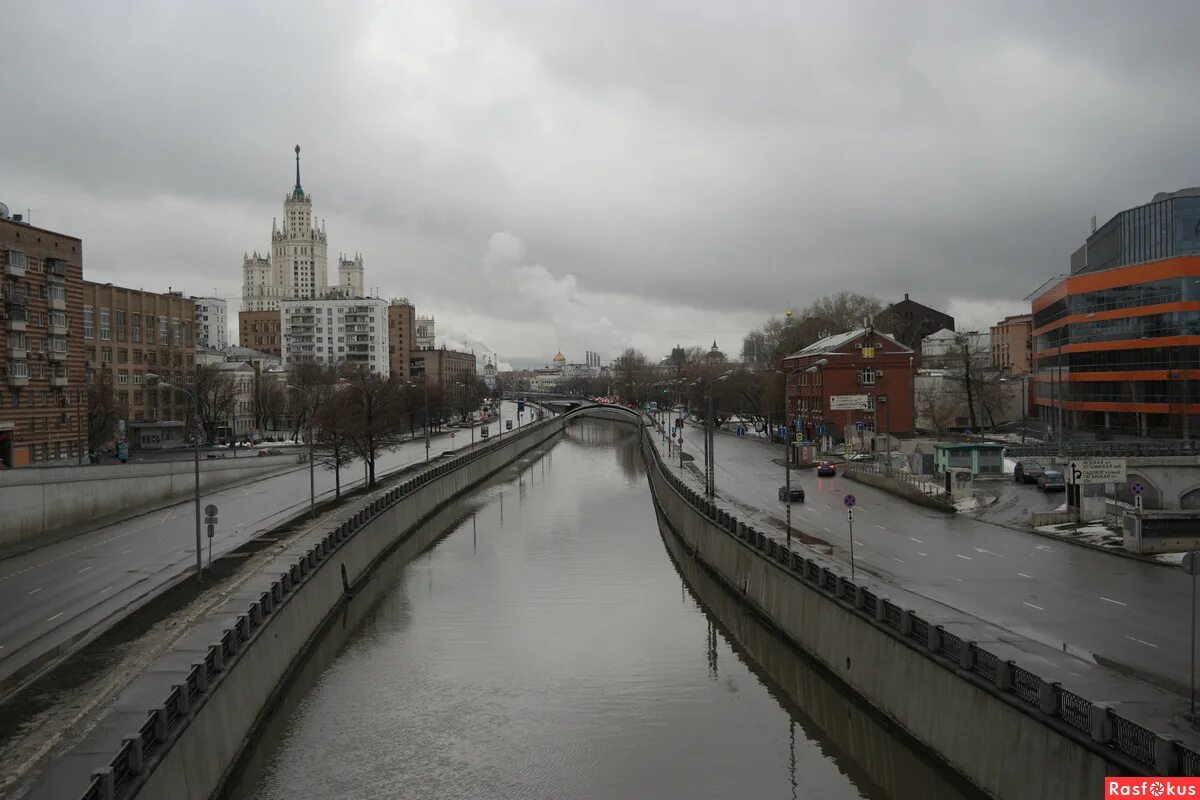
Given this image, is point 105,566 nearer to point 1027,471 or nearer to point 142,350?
point 1027,471

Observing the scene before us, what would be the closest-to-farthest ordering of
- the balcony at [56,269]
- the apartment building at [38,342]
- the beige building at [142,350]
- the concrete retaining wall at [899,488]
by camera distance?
1. the concrete retaining wall at [899,488]
2. the apartment building at [38,342]
3. the balcony at [56,269]
4. the beige building at [142,350]

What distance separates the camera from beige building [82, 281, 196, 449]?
90.1 meters

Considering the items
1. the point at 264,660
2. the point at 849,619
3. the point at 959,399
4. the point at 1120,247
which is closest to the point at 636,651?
the point at 849,619

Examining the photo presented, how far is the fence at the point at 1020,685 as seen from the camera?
1301 centimetres

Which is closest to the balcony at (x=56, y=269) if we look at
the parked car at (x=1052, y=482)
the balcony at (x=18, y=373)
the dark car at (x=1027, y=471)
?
the balcony at (x=18, y=373)

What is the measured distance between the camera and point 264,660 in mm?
24750

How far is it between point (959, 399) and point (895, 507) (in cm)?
5409

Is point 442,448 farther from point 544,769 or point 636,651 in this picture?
point 544,769

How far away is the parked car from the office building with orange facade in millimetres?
4910

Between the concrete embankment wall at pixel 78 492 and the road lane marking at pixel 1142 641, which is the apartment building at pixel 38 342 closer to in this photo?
the concrete embankment wall at pixel 78 492

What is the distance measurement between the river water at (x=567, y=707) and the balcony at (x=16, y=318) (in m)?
30.2

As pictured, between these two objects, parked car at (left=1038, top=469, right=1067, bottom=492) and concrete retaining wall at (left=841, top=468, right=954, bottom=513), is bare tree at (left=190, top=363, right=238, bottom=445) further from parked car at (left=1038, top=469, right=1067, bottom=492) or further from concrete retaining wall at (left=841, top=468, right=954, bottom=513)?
parked car at (left=1038, top=469, right=1067, bottom=492)

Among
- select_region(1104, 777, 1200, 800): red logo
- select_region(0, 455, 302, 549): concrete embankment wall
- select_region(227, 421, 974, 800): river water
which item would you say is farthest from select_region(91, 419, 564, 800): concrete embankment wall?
Answer: select_region(0, 455, 302, 549): concrete embankment wall

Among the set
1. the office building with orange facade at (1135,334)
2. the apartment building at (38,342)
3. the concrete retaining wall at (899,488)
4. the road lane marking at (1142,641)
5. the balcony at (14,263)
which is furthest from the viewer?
the office building with orange facade at (1135,334)
